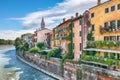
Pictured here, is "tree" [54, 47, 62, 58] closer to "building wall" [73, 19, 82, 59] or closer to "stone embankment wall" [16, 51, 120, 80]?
"stone embankment wall" [16, 51, 120, 80]

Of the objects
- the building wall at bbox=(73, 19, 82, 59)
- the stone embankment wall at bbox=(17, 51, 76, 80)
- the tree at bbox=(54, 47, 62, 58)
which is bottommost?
the stone embankment wall at bbox=(17, 51, 76, 80)

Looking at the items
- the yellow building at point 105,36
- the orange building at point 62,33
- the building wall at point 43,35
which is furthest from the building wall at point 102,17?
the building wall at point 43,35

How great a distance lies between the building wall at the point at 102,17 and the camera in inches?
1282

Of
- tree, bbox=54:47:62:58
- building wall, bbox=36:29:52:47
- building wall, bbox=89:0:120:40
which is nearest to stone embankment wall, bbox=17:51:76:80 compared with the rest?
tree, bbox=54:47:62:58

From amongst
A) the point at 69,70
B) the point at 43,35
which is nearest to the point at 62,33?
the point at 69,70

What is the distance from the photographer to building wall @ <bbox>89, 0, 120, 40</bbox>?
32562 millimetres

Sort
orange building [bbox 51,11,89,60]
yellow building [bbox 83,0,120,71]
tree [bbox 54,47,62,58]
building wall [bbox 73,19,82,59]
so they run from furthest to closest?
tree [bbox 54,47,62,58], building wall [bbox 73,19,82,59], orange building [bbox 51,11,89,60], yellow building [bbox 83,0,120,71]

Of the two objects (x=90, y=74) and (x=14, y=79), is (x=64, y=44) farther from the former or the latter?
(x=90, y=74)

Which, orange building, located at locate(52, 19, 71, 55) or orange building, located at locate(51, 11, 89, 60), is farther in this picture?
orange building, located at locate(52, 19, 71, 55)

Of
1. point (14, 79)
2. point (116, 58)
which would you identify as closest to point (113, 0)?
point (116, 58)

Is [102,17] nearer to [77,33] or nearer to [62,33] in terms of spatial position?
[77,33]

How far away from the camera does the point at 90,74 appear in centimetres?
3075

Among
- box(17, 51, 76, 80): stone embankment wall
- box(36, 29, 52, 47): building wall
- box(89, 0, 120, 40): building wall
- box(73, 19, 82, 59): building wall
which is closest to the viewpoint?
box(89, 0, 120, 40): building wall

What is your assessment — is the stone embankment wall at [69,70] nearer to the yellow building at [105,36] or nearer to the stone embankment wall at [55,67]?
the stone embankment wall at [55,67]
